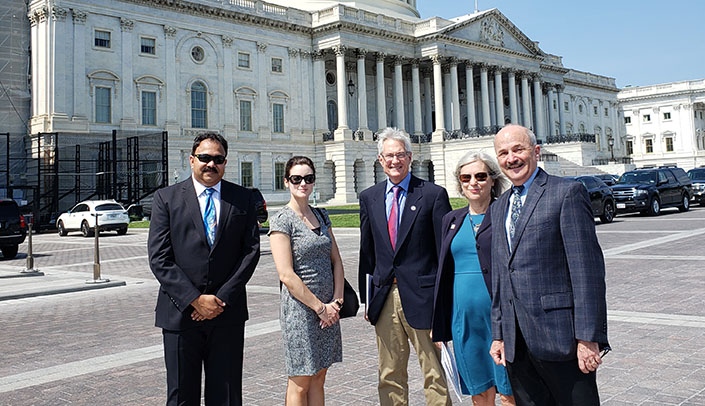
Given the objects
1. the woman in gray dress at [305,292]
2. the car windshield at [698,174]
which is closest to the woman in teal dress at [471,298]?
the woman in gray dress at [305,292]

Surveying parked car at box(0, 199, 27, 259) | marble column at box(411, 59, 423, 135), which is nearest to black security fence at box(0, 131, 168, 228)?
parked car at box(0, 199, 27, 259)

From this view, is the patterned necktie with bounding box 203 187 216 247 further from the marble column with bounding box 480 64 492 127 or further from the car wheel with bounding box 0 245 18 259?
the marble column with bounding box 480 64 492 127

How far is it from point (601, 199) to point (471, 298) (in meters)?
23.6

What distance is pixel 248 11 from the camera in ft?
163

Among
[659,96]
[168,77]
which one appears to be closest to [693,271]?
[168,77]

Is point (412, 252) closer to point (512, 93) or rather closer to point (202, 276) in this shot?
point (202, 276)

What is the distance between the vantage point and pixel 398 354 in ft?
15.8

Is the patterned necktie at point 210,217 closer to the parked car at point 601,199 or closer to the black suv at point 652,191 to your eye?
the parked car at point 601,199

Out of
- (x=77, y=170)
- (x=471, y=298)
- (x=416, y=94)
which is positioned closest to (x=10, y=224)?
(x=77, y=170)

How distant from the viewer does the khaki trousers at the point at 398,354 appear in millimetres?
4668

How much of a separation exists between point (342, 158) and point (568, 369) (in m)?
48.9

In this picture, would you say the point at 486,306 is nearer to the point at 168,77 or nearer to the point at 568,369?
the point at 568,369

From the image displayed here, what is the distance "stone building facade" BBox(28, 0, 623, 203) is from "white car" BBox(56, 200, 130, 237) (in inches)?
441

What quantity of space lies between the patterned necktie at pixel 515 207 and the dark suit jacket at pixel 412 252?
42.6 inches
